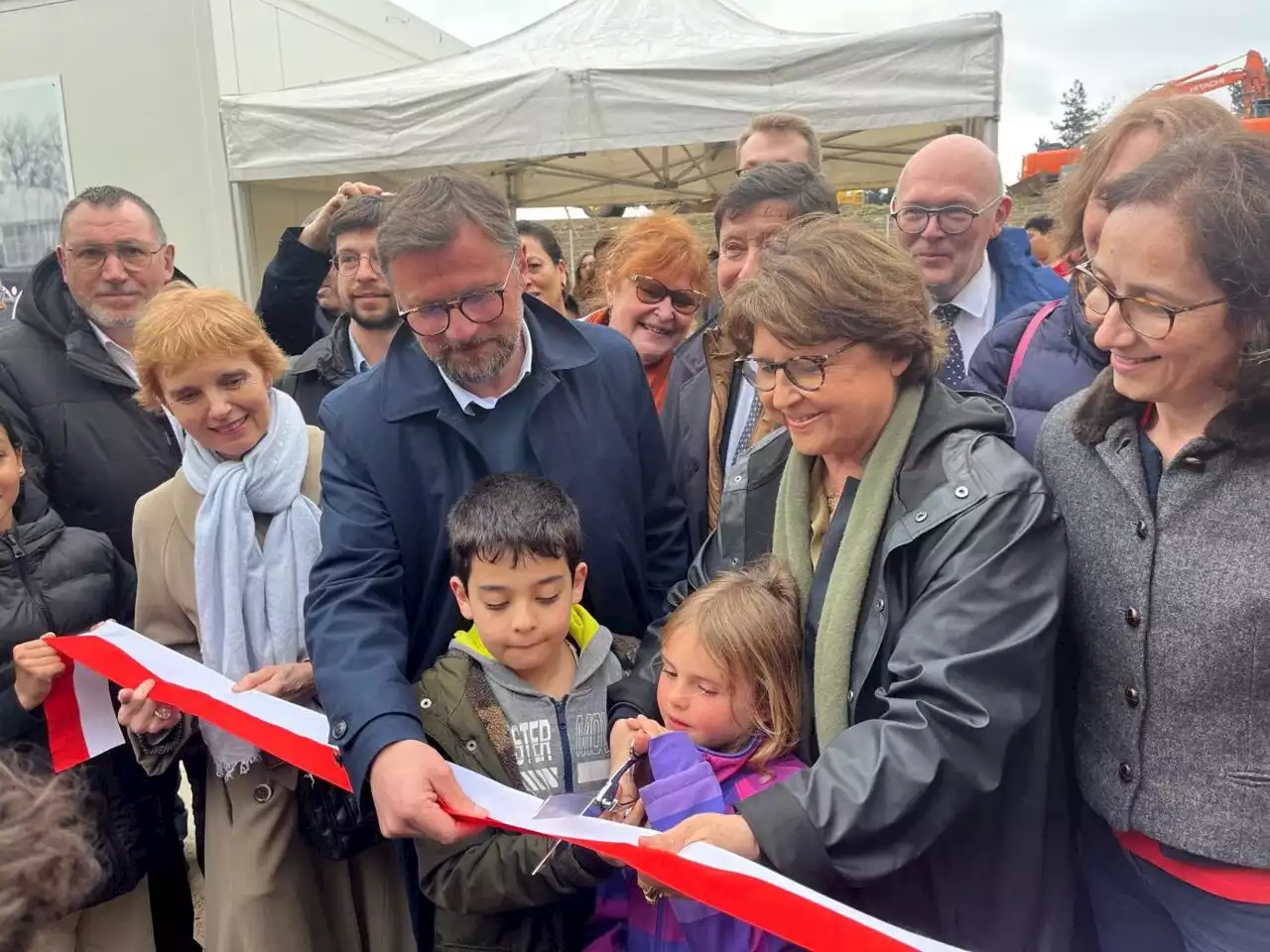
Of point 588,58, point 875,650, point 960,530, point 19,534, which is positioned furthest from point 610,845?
point 588,58

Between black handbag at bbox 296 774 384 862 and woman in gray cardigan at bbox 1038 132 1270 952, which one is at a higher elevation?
woman in gray cardigan at bbox 1038 132 1270 952

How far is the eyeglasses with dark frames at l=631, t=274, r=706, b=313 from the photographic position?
130 inches

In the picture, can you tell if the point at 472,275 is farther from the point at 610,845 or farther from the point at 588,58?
the point at 588,58

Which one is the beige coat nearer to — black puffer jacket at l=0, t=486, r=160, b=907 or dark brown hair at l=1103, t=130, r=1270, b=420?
black puffer jacket at l=0, t=486, r=160, b=907

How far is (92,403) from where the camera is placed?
3143 millimetres

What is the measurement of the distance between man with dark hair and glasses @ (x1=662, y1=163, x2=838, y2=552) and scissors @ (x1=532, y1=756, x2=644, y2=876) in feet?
3.46

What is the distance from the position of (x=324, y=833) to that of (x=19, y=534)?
1209 millimetres

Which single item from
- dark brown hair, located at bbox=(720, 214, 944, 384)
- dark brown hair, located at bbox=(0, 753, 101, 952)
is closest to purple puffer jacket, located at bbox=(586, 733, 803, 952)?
dark brown hair, located at bbox=(720, 214, 944, 384)

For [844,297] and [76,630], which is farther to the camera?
[76,630]

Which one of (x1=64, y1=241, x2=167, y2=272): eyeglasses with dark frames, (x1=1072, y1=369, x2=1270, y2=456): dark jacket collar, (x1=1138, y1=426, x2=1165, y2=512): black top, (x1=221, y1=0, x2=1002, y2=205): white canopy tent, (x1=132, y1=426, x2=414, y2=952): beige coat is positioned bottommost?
(x1=132, y1=426, x2=414, y2=952): beige coat

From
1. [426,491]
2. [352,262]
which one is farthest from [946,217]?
[352,262]

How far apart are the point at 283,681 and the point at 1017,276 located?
2.72 metres

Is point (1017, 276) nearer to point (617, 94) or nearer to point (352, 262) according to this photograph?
point (352, 262)

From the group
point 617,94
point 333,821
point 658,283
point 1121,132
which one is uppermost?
point 617,94
